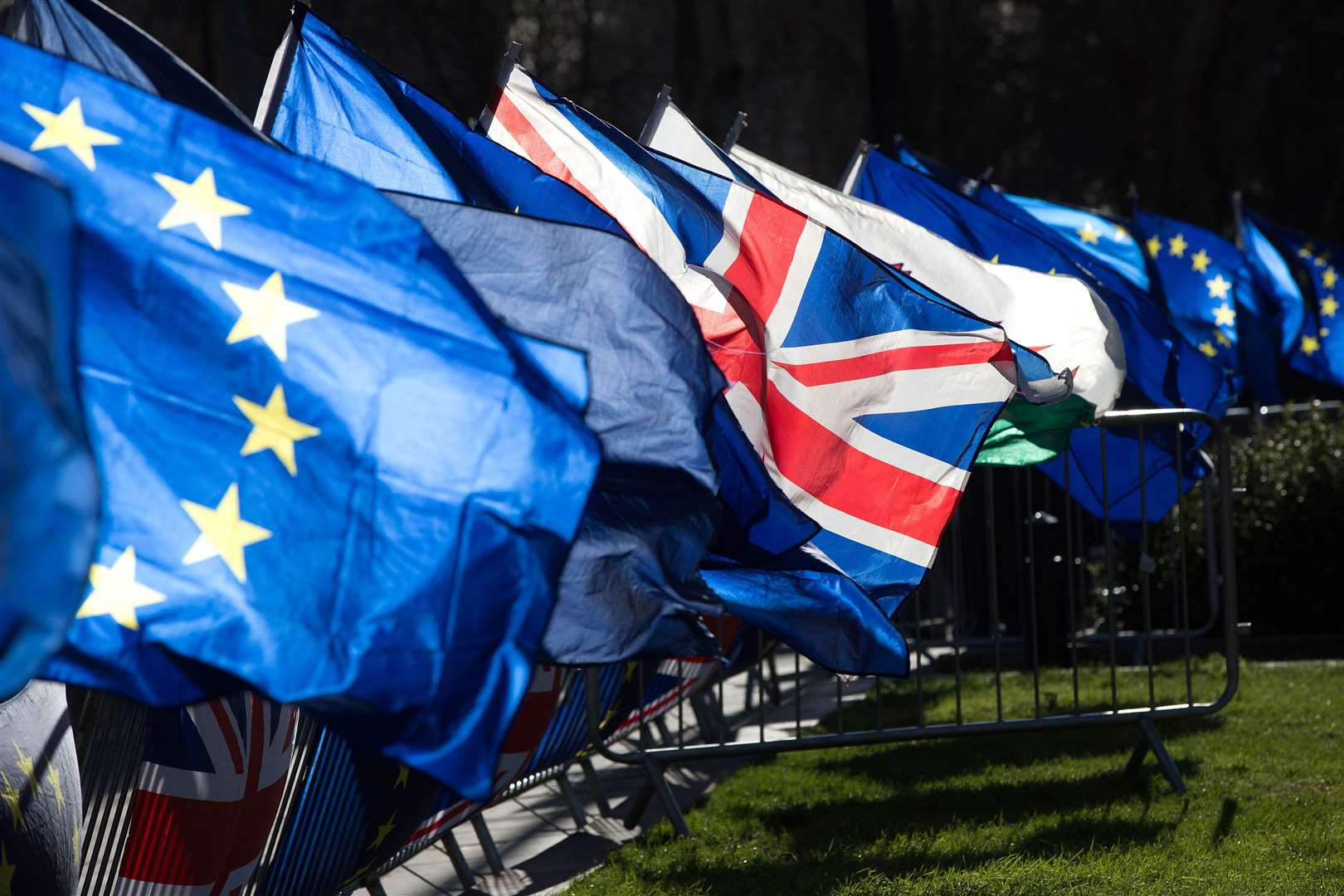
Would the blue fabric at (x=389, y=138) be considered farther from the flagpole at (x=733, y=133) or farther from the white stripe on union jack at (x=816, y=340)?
the flagpole at (x=733, y=133)

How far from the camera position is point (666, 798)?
6.52 metres

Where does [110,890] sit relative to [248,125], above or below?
below

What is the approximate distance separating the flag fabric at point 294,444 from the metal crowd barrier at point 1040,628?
308 centimetres

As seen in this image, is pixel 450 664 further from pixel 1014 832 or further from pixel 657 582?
pixel 1014 832

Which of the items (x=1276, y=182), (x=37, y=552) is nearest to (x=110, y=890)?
(x=37, y=552)

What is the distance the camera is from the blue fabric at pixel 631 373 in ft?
12.8

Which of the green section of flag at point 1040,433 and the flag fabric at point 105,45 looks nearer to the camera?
the flag fabric at point 105,45

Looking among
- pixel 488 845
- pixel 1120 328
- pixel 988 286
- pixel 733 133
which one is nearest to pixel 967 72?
pixel 1120 328

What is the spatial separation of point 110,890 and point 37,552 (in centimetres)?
153

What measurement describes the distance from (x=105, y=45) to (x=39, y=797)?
2.02 m

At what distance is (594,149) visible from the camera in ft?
19.8

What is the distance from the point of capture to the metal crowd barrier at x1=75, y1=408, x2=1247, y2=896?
438 centimetres

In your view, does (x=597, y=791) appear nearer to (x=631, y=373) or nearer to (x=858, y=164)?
(x=631, y=373)

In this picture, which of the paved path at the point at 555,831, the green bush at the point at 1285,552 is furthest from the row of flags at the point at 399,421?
the green bush at the point at 1285,552
